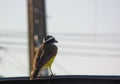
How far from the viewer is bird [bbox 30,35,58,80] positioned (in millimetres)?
5074

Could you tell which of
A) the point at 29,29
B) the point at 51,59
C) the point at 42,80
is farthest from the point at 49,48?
the point at 29,29

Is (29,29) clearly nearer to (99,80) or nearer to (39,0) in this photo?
(39,0)

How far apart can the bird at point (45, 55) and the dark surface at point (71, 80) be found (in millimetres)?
546

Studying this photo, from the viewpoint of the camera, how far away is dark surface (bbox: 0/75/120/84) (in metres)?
4.18

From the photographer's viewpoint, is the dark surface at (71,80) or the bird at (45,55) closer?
the dark surface at (71,80)

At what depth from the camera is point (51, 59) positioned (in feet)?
17.8

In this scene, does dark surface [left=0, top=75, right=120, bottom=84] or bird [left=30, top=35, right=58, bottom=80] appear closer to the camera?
dark surface [left=0, top=75, right=120, bottom=84]

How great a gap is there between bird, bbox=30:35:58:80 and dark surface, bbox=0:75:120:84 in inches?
21.5

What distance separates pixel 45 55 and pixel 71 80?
110cm

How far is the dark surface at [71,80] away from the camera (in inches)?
165

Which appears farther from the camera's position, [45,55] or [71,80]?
[45,55]

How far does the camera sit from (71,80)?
4.25m

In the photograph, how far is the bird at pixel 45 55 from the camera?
507cm

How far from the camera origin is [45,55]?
5.30 meters
